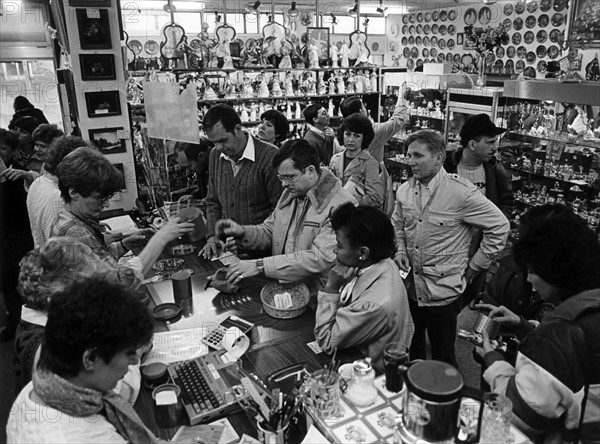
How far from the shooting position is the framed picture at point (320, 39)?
7590 millimetres

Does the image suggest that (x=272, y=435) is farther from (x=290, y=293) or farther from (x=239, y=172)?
(x=239, y=172)

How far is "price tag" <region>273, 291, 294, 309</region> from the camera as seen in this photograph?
7.94ft

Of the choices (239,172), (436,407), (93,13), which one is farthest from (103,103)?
(436,407)

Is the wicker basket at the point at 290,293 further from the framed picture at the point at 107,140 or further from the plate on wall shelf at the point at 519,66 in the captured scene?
the plate on wall shelf at the point at 519,66

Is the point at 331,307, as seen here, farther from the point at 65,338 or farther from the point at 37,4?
the point at 37,4

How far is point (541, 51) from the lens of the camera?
315 inches

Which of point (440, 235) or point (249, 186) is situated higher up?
point (249, 186)

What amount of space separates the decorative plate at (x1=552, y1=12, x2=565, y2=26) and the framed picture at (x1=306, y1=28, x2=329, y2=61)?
3721 mm

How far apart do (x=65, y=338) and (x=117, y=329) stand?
13 cm

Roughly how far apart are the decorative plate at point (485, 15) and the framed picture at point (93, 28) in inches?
270

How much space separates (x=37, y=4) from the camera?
255 inches

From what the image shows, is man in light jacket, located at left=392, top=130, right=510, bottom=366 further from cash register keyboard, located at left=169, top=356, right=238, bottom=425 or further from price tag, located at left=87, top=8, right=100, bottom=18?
price tag, located at left=87, top=8, right=100, bottom=18

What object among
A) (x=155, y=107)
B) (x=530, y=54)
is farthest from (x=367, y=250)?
(x=530, y=54)

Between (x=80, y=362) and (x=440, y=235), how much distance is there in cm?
219
